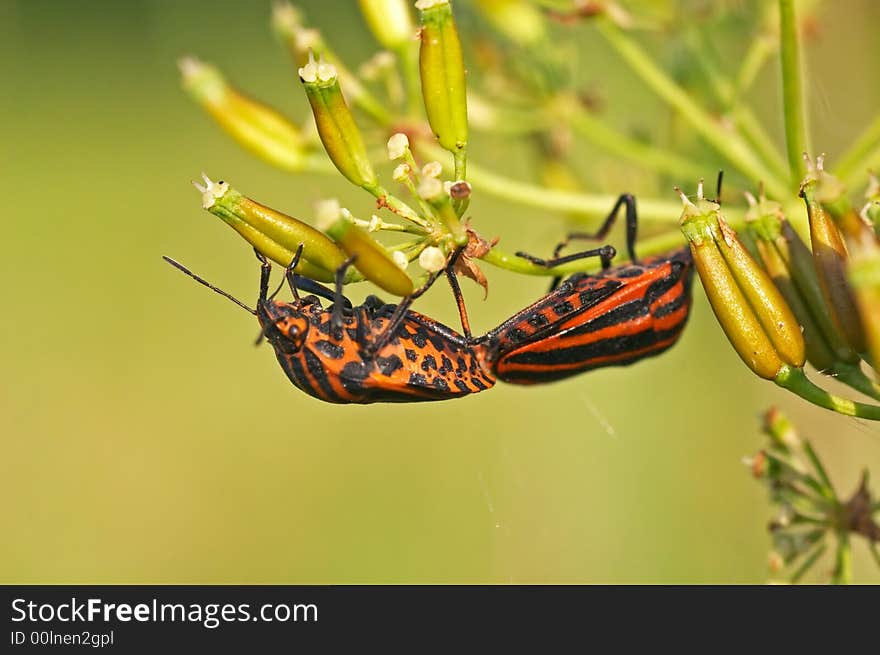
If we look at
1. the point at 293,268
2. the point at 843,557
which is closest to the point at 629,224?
the point at 293,268

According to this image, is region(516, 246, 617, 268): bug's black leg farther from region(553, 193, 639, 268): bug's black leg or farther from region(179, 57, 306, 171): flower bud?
region(179, 57, 306, 171): flower bud

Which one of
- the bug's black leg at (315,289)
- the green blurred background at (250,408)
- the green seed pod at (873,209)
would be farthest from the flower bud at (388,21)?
the green seed pod at (873,209)

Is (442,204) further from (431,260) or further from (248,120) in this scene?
(248,120)

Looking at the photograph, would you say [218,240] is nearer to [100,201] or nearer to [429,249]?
[100,201]

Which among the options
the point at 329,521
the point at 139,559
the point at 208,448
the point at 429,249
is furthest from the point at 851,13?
the point at 139,559

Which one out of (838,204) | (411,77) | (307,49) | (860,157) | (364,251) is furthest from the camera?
(411,77)

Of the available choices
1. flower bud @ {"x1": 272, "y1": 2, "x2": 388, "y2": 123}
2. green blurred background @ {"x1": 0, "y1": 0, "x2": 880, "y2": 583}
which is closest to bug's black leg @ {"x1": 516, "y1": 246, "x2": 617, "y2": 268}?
flower bud @ {"x1": 272, "y1": 2, "x2": 388, "y2": 123}
